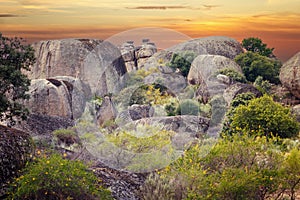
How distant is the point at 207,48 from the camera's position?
104 ft

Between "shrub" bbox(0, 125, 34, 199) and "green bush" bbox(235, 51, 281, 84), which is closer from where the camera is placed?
"shrub" bbox(0, 125, 34, 199)

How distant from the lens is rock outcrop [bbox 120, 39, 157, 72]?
30.1m

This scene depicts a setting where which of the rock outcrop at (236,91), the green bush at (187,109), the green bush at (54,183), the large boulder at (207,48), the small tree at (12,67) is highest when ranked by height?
the small tree at (12,67)

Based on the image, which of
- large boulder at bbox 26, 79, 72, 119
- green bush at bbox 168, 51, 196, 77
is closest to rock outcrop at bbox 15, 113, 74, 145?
large boulder at bbox 26, 79, 72, 119

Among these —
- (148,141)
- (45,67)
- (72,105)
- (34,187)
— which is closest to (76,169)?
(34,187)

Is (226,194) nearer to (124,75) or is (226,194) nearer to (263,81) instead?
(124,75)

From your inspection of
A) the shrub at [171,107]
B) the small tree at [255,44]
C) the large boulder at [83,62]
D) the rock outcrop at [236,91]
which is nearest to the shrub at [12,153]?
the shrub at [171,107]

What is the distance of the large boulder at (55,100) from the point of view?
20.5m

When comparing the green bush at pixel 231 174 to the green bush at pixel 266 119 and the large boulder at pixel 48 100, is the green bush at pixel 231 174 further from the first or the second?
the large boulder at pixel 48 100

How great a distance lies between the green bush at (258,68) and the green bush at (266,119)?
41.1ft

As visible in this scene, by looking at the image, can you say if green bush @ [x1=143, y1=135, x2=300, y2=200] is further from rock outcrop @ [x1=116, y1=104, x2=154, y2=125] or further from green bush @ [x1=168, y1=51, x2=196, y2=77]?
green bush @ [x1=168, y1=51, x2=196, y2=77]

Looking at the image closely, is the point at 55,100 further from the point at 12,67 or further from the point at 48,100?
the point at 12,67

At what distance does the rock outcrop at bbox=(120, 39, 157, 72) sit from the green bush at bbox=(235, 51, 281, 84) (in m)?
5.32

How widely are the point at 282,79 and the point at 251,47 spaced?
37.0 feet
